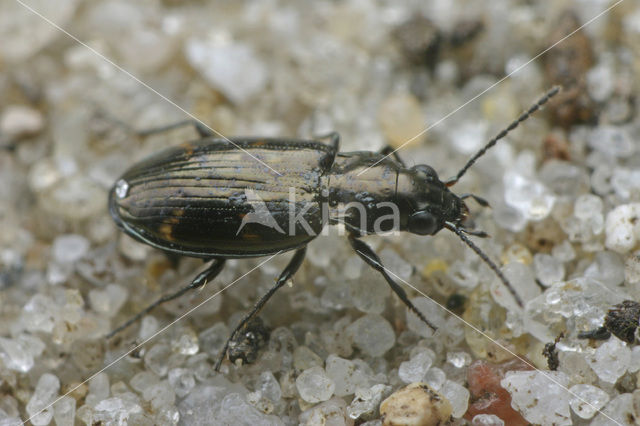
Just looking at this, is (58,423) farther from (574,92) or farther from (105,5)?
(574,92)

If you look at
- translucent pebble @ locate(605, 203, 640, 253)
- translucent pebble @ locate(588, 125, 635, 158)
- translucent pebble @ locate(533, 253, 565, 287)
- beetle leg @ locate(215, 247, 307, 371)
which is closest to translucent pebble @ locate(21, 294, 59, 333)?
beetle leg @ locate(215, 247, 307, 371)

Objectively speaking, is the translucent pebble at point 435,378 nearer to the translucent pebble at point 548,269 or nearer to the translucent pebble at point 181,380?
the translucent pebble at point 548,269

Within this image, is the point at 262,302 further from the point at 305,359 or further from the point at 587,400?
the point at 587,400

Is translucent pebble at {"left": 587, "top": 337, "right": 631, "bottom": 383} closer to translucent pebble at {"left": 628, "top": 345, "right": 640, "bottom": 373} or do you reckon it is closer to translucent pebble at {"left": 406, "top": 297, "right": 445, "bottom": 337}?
translucent pebble at {"left": 628, "top": 345, "right": 640, "bottom": 373}

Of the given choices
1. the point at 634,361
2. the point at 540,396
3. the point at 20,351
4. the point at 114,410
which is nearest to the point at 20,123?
the point at 20,351

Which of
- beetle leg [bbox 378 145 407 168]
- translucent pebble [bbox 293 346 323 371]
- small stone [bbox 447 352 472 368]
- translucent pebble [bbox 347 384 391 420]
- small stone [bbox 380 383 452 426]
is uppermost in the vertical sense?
beetle leg [bbox 378 145 407 168]

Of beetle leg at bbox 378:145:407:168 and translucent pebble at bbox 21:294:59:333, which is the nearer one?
translucent pebble at bbox 21:294:59:333
